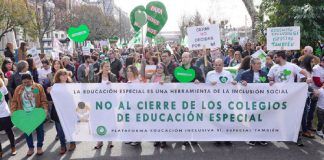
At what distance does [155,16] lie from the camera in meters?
8.52

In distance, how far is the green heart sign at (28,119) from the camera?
6.21 m

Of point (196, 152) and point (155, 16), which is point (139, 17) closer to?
point (155, 16)

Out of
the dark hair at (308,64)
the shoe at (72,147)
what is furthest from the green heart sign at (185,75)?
the dark hair at (308,64)

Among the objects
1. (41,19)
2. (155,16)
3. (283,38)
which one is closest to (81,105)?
(155,16)

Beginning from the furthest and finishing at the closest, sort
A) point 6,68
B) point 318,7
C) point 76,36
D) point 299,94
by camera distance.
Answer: point 318,7
point 76,36
point 6,68
point 299,94

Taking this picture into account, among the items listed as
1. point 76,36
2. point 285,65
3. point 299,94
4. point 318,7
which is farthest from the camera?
point 318,7

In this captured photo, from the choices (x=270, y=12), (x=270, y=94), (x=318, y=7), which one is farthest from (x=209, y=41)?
(x=270, y=12)

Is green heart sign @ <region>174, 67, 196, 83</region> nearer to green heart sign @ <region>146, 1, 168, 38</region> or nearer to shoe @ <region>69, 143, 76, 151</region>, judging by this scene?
green heart sign @ <region>146, 1, 168, 38</region>

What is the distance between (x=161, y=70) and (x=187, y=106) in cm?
107

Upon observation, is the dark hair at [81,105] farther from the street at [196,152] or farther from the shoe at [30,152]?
the shoe at [30,152]

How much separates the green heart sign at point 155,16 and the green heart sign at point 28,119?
11.2 feet

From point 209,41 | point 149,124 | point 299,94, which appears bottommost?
point 149,124

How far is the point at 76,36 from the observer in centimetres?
1256

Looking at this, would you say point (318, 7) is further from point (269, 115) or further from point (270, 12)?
point (269, 115)
